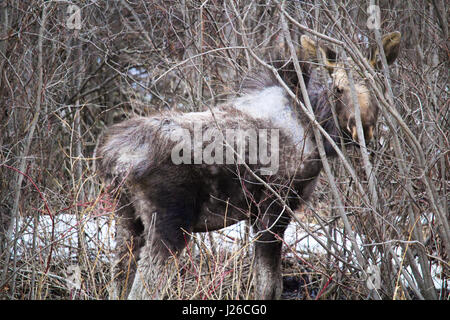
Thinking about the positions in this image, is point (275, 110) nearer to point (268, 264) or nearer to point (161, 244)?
point (268, 264)

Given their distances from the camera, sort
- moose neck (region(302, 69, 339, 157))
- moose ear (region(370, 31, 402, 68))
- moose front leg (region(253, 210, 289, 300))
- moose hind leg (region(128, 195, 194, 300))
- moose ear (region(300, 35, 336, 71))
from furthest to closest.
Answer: moose neck (region(302, 69, 339, 157)) < moose front leg (region(253, 210, 289, 300)) < moose ear (region(300, 35, 336, 71)) < moose ear (region(370, 31, 402, 68)) < moose hind leg (region(128, 195, 194, 300))

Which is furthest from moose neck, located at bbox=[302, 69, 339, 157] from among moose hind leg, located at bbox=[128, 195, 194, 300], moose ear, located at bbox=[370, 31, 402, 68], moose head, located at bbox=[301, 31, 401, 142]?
moose hind leg, located at bbox=[128, 195, 194, 300]

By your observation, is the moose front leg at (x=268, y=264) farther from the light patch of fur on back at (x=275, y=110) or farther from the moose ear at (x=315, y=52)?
the moose ear at (x=315, y=52)

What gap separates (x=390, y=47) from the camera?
4859mm

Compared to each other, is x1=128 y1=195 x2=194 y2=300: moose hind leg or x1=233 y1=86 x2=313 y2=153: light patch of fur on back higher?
x1=233 y1=86 x2=313 y2=153: light patch of fur on back

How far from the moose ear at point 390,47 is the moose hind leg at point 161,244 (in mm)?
2098

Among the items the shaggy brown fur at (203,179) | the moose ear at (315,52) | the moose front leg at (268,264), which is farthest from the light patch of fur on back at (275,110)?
the moose front leg at (268,264)

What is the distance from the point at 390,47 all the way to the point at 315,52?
0.65 metres

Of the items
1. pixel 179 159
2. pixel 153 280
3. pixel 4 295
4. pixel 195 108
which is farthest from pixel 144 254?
pixel 195 108

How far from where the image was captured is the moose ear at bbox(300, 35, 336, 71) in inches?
196

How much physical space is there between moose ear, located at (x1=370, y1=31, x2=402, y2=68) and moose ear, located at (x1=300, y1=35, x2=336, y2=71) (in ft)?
1.19

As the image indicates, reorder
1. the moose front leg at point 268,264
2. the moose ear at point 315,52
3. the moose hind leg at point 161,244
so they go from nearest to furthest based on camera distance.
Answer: the moose hind leg at point 161,244, the moose ear at point 315,52, the moose front leg at point 268,264

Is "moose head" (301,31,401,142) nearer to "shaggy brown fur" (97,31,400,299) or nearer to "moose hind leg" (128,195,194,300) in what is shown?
"shaggy brown fur" (97,31,400,299)

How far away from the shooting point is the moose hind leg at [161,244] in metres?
4.68
